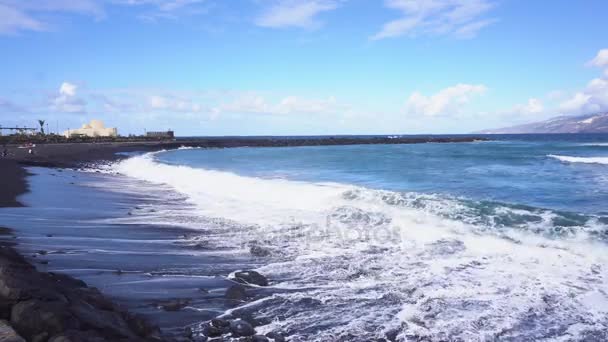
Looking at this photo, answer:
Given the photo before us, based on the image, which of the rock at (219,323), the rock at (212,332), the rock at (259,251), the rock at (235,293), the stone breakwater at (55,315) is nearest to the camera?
the stone breakwater at (55,315)

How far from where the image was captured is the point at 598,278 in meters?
7.44

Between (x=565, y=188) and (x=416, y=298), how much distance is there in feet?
46.8

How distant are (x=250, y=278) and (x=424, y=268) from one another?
316 centimetres

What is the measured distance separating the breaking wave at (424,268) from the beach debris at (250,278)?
0.26 m

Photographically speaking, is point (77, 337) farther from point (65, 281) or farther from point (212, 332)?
point (65, 281)

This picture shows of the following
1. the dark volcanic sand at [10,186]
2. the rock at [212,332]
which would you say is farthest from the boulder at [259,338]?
the dark volcanic sand at [10,186]

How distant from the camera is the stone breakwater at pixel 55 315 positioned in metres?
3.98

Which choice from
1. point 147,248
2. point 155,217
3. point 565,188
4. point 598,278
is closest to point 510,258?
point 598,278

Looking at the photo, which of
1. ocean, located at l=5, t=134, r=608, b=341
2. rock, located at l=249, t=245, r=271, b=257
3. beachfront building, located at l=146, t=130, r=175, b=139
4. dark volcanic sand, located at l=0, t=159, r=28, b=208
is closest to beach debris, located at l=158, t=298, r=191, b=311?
ocean, located at l=5, t=134, r=608, b=341

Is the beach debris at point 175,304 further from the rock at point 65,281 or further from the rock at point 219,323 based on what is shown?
the rock at point 65,281

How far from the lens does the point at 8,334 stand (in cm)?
386

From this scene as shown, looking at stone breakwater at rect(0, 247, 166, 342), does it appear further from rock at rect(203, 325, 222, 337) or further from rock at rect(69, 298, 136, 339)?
rock at rect(203, 325, 222, 337)

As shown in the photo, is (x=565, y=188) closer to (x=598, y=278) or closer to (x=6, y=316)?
(x=598, y=278)

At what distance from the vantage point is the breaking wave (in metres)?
5.82
